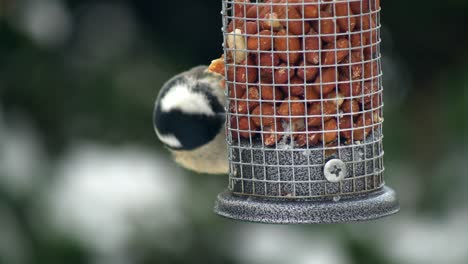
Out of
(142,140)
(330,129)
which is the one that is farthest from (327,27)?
(142,140)

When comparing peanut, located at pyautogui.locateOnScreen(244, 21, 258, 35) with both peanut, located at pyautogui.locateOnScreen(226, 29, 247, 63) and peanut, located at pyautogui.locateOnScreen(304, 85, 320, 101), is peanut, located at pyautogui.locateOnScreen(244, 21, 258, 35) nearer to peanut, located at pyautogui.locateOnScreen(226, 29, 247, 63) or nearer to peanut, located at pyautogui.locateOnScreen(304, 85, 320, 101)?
peanut, located at pyautogui.locateOnScreen(226, 29, 247, 63)

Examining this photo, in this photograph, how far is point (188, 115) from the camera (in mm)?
3807

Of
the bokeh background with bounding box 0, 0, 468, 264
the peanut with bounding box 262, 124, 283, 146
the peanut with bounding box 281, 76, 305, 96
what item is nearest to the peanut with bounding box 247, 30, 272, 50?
the peanut with bounding box 281, 76, 305, 96

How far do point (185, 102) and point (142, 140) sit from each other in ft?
4.36

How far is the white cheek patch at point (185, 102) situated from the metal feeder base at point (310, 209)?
960mm

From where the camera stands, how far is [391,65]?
517cm

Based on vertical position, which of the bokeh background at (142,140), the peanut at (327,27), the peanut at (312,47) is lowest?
the bokeh background at (142,140)

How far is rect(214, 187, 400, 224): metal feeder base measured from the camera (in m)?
2.77

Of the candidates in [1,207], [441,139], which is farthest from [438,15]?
[1,207]

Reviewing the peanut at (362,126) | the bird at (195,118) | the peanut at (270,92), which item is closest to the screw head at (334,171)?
the peanut at (362,126)

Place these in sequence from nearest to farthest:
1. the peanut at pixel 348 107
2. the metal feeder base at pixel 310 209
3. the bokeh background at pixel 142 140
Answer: the metal feeder base at pixel 310 209 → the peanut at pixel 348 107 → the bokeh background at pixel 142 140

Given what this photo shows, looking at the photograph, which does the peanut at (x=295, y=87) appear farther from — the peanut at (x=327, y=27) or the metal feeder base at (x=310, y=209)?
the metal feeder base at (x=310, y=209)

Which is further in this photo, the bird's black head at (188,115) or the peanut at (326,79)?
the bird's black head at (188,115)

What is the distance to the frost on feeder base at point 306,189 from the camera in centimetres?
279
